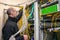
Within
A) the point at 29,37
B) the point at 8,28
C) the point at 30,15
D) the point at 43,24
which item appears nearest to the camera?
the point at 43,24

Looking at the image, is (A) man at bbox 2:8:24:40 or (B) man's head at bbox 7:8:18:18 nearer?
(A) man at bbox 2:8:24:40

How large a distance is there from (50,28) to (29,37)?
0.68 metres

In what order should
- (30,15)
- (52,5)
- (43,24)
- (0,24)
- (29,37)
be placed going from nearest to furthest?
(52,5)
(43,24)
(30,15)
(29,37)
(0,24)

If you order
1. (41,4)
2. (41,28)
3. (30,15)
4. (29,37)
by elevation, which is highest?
(41,4)

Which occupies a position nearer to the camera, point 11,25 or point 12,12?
point 11,25

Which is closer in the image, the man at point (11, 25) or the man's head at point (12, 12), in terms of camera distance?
the man at point (11, 25)

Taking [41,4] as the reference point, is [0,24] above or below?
below

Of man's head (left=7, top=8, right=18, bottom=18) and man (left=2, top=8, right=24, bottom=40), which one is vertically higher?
man's head (left=7, top=8, right=18, bottom=18)

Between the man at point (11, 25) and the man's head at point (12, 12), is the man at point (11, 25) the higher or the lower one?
the lower one

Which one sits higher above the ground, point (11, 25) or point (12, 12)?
point (12, 12)

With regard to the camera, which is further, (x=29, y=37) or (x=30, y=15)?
(x=29, y=37)

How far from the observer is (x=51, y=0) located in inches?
64.2

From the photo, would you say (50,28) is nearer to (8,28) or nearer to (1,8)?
(8,28)

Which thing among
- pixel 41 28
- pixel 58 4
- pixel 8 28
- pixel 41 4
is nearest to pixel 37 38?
pixel 41 28
